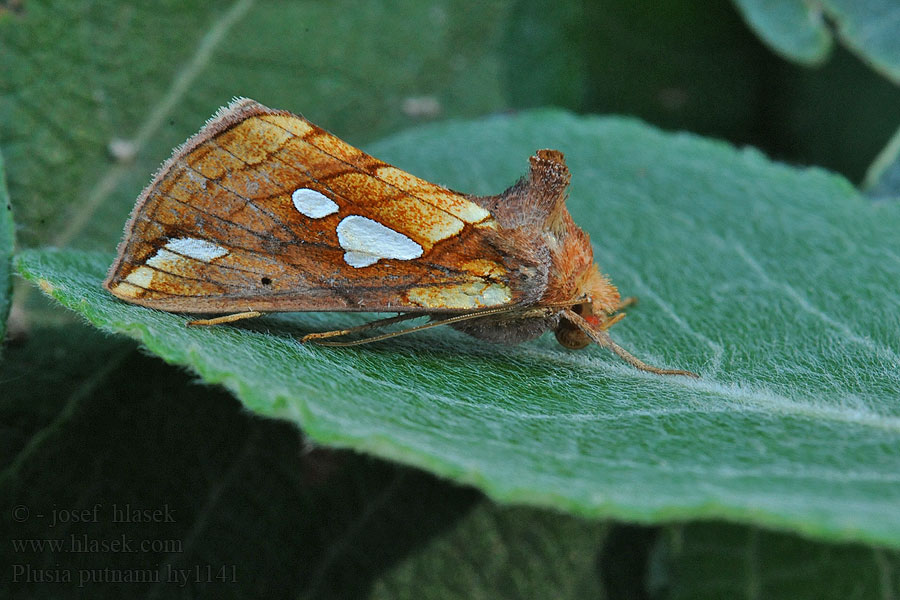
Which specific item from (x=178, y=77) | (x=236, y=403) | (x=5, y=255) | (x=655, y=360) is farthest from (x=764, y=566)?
(x=178, y=77)

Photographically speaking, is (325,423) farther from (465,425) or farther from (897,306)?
(897,306)

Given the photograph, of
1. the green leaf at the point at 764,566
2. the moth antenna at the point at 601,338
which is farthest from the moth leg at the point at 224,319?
the green leaf at the point at 764,566

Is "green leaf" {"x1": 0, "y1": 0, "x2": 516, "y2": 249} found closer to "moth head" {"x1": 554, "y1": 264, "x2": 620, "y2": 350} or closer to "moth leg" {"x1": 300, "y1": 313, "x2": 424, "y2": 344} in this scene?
"moth leg" {"x1": 300, "y1": 313, "x2": 424, "y2": 344}

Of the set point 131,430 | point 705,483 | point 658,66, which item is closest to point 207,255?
point 131,430

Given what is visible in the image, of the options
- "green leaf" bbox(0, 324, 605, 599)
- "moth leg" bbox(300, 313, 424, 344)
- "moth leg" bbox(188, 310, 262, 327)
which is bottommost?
"green leaf" bbox(0, 324, 605, 599)

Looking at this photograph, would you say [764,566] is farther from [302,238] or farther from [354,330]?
[302,238]

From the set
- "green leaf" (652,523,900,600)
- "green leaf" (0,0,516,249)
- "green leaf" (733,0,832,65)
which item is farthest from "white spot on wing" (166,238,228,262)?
"green leaf" (733,0,832,65)
